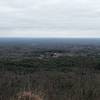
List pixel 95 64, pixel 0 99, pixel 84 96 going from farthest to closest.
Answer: pixel 95 64, pixel 84 96, pixel 0 99

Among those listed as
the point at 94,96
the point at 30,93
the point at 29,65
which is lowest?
the point at 29,65

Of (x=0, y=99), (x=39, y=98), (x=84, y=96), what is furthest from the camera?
(x=84, y=96)

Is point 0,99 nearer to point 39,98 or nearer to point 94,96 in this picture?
point 39,98

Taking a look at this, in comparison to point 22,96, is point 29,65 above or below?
below

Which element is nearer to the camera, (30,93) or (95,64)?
(30,93)

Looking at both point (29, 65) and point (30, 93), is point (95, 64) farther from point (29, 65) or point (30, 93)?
point (30, 93)

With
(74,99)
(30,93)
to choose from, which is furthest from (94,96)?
(30,93)

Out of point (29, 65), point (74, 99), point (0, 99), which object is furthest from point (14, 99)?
point (29, 65)

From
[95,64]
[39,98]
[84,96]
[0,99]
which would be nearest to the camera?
[39,98]

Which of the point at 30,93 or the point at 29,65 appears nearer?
the point at 30,93
